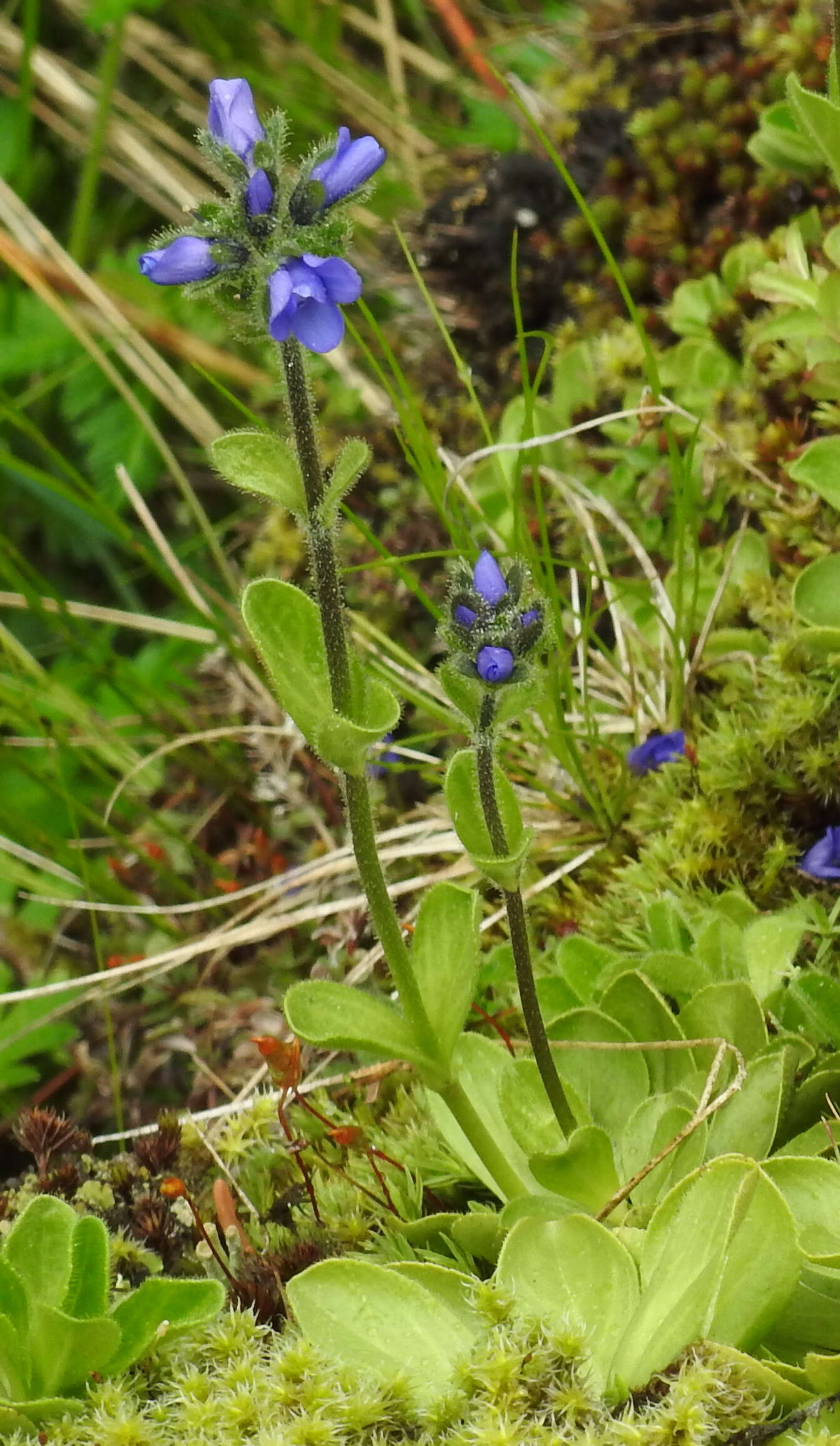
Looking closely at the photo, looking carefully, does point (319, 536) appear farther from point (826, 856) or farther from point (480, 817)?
point (826, 856)

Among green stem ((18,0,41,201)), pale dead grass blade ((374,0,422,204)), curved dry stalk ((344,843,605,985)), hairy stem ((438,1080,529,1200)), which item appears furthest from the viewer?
pale dead grass blade ((374,0,422,204))

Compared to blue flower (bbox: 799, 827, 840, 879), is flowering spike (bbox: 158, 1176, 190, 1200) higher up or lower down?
lower down

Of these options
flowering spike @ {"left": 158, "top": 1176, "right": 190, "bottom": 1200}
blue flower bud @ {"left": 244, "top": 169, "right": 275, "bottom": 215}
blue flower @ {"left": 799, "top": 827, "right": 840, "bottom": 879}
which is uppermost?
blue flower bud @ {"left": 244, "top": 169, "right": 275, "bottom": 215}

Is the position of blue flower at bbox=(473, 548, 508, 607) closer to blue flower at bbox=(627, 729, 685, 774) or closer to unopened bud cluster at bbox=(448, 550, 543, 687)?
unopened bud cluster at bbox=(448, 550, 543, 687)

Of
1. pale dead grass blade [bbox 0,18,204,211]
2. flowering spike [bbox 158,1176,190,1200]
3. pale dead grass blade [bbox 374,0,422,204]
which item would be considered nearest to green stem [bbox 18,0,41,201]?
pale dead grass blade [bbox 0,18,204,211]

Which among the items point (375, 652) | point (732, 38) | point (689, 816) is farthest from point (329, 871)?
point (732, 38)

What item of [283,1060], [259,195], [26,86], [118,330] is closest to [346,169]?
[259,195]
